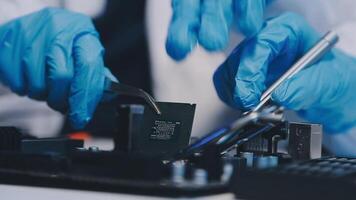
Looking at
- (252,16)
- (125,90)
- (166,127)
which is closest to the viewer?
(166,127)

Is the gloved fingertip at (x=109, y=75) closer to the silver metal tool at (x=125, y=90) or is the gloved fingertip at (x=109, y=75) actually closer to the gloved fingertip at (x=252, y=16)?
the silver metal tool at (x=125, y=90)

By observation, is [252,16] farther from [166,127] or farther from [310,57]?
Answer: [166,127]

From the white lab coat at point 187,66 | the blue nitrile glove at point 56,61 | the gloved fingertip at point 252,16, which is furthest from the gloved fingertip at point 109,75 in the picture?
the gloved fingertip at point 252,16

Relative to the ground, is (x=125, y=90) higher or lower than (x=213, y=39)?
lower

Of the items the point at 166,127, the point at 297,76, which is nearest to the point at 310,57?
the point at 297,76

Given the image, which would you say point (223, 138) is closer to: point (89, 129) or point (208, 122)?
point (208, 122)

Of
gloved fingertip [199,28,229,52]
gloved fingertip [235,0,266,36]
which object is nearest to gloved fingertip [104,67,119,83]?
gloved fingertip [199,28,229,52]

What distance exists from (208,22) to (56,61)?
0.47 metres

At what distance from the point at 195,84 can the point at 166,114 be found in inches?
9.1

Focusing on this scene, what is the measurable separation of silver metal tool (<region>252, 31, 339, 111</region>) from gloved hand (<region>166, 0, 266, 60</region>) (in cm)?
15

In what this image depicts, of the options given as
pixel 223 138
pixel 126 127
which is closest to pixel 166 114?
pixel 126 127

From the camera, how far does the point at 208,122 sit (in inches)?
61.9

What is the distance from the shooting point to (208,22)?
154 cm

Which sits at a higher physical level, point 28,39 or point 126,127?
point 28,39
